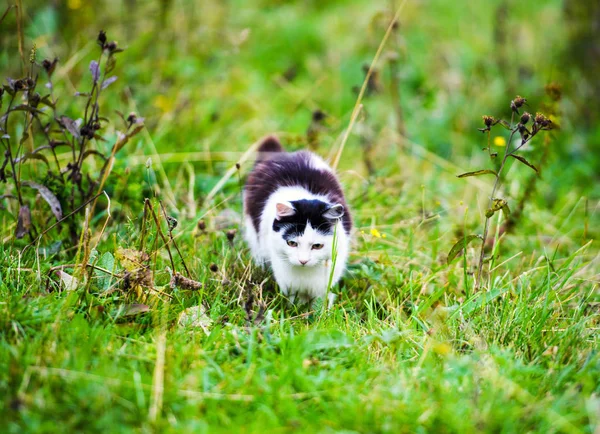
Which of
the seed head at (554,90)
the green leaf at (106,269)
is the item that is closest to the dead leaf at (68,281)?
the green leaf at (106,269)

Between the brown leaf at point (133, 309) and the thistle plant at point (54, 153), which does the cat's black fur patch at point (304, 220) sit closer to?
the brown leaf at point (133, 309)

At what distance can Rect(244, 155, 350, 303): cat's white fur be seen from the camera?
3049mm

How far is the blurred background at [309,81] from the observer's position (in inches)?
182

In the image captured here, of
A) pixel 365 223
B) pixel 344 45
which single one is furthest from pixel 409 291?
pixel 344 45

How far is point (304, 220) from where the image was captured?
10.1ft

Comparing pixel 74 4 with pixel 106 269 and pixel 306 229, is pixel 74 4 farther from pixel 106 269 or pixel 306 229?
pixel 306 229

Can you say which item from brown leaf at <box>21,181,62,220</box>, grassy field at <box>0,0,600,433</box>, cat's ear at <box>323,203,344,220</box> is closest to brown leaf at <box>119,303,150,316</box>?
grassy field at <box>0,0,600,433</box>

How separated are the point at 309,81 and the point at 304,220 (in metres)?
3.46

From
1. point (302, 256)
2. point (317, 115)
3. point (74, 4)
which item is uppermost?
point (74, 4)

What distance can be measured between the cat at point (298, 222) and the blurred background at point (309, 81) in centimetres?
65

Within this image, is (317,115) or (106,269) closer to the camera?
(106,269)

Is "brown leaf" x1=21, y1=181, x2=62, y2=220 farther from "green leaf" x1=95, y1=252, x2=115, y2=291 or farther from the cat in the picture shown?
the cat

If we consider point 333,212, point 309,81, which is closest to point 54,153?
point 333,212

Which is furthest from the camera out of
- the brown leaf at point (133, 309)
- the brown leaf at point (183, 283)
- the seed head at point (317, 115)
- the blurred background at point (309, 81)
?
the blurred background at point (309, 81)
